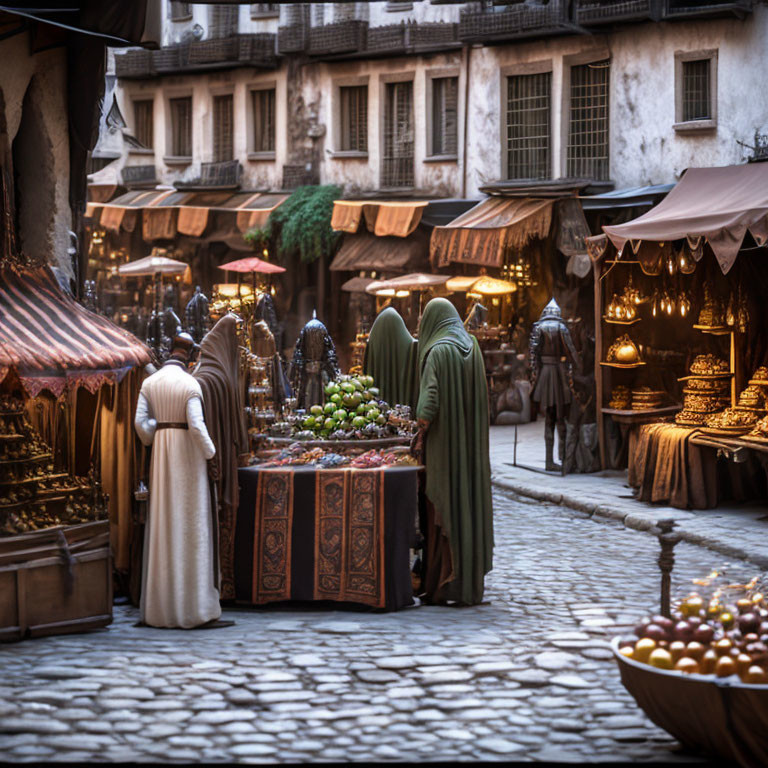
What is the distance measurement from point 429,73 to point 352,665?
22152 millimetres

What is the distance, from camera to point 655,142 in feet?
79.5

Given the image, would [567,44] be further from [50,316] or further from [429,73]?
[50,316]

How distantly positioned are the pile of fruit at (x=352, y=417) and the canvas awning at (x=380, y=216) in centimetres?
1626

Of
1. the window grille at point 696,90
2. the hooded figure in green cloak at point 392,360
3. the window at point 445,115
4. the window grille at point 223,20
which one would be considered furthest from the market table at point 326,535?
the window grille at point 223,20

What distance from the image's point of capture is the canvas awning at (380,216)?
27.5 m

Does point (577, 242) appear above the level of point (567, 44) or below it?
below

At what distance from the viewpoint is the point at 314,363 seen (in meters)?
15.8

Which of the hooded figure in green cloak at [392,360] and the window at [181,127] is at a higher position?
the window at [181,127]

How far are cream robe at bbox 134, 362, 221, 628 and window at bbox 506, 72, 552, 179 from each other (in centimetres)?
1797

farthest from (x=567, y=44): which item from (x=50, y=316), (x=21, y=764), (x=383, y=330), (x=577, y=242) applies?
(x=21, y=764)

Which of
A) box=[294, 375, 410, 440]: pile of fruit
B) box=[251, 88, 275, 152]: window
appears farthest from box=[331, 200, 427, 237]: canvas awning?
box=[294, 375, 410, 440]: pile of fruit

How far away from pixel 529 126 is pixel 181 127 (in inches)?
443

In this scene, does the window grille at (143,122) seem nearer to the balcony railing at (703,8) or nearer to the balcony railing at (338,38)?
the balcony railing at (338,38)

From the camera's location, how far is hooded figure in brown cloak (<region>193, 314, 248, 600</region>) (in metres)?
9.78
